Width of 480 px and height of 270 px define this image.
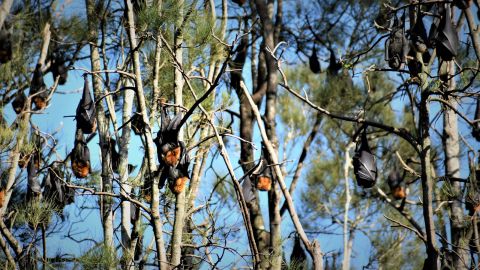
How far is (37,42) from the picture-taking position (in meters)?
8.42

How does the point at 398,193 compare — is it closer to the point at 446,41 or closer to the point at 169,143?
the point at 446,41

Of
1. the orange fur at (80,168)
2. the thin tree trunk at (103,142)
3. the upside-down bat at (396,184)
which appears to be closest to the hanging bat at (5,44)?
the thin tree trunk at (103,142)

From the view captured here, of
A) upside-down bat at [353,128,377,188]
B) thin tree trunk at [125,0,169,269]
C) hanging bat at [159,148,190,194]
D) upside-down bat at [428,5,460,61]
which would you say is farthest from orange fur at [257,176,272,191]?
thin tree trunk at [125,0,169,269]

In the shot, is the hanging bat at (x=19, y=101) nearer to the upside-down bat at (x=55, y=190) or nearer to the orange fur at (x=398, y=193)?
the upside-down bat at (x=55, y=190)

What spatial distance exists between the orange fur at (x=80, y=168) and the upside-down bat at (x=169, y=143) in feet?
4.56

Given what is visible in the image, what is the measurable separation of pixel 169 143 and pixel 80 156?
150 centimetres

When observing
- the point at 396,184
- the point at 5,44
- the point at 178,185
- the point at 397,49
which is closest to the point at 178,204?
the point at 178,185

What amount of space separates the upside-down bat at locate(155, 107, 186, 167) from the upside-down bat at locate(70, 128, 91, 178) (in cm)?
135

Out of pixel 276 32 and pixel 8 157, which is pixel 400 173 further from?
pixel 8 157

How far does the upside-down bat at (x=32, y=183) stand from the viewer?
22.1ft

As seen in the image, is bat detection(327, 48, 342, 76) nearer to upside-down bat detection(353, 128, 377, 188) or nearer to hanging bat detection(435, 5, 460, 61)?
upside-down bat detection(353, 128, 377, 188)

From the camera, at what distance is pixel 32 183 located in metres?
6.80

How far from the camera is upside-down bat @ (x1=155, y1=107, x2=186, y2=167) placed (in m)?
4.93

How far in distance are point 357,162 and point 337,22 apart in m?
3.82
